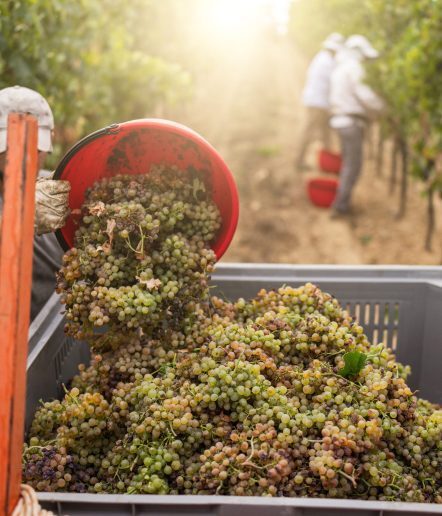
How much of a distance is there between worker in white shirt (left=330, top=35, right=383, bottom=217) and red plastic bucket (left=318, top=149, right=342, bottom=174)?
1180 millimetres

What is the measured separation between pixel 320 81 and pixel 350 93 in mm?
1277

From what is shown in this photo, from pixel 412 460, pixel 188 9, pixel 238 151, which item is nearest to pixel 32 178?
pixel 412 460

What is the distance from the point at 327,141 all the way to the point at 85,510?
32.6ft

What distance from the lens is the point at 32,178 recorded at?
1210mm

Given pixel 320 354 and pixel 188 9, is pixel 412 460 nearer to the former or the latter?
pixel 320 354

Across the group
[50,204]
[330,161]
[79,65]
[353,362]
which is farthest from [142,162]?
[330,161]

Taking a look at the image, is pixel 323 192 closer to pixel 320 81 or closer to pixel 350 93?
pixel 350 93

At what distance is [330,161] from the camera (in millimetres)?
9594

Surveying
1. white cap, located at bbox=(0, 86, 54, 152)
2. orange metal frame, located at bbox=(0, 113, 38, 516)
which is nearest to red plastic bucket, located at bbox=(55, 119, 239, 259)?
white cap, located at bbox=(0, 86, 54, 152)

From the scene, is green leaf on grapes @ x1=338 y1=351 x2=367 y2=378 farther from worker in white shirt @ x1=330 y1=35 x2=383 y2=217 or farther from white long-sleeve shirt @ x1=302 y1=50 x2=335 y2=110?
white long-sleeve shirt @ x1=302 y1=50 x2=335 y2=110

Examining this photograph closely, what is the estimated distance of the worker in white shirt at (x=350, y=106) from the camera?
26.2 feet

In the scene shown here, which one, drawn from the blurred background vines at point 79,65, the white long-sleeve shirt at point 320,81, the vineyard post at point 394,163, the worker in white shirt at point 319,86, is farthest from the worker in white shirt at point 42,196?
the white long-sleeve shirt at point 320,81

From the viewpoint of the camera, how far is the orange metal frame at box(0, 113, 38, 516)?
45.9 inches

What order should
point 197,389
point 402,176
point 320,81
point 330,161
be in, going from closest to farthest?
1. point 197,389
2. point 402,176
3. point 320,81
4. point 330,161
